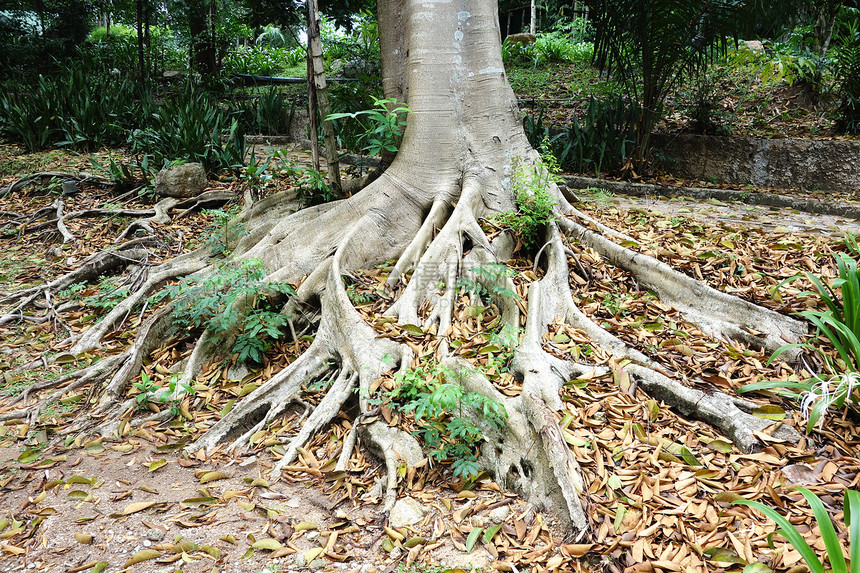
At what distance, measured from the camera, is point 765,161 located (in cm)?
645

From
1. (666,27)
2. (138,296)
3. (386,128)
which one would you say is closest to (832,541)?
(386,128)

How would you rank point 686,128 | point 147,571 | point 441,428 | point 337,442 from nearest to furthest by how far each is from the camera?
point 147,571 < point 441,428 < point 337,442 < point 686,128

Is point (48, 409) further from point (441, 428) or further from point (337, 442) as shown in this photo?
point (441, 428)

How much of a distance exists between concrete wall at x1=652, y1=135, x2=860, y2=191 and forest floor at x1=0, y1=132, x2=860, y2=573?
2668 mm

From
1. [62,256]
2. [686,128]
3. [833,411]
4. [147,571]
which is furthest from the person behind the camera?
[686,128]

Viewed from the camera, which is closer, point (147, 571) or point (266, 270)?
point (147, 571)

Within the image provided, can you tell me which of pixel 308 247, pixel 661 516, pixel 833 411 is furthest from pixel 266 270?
pixel 833 411

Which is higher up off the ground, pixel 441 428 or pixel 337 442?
pixel 441 428

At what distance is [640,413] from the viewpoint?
9.22 feet

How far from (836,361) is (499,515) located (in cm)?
188

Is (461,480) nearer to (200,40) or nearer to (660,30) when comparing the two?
(660,30)

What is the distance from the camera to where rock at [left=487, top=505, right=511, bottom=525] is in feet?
7.96

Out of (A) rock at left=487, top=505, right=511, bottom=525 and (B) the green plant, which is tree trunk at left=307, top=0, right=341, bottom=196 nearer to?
(A) rock at left=487, top=505, right=511, bottom=525

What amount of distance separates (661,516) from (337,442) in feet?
5.46
